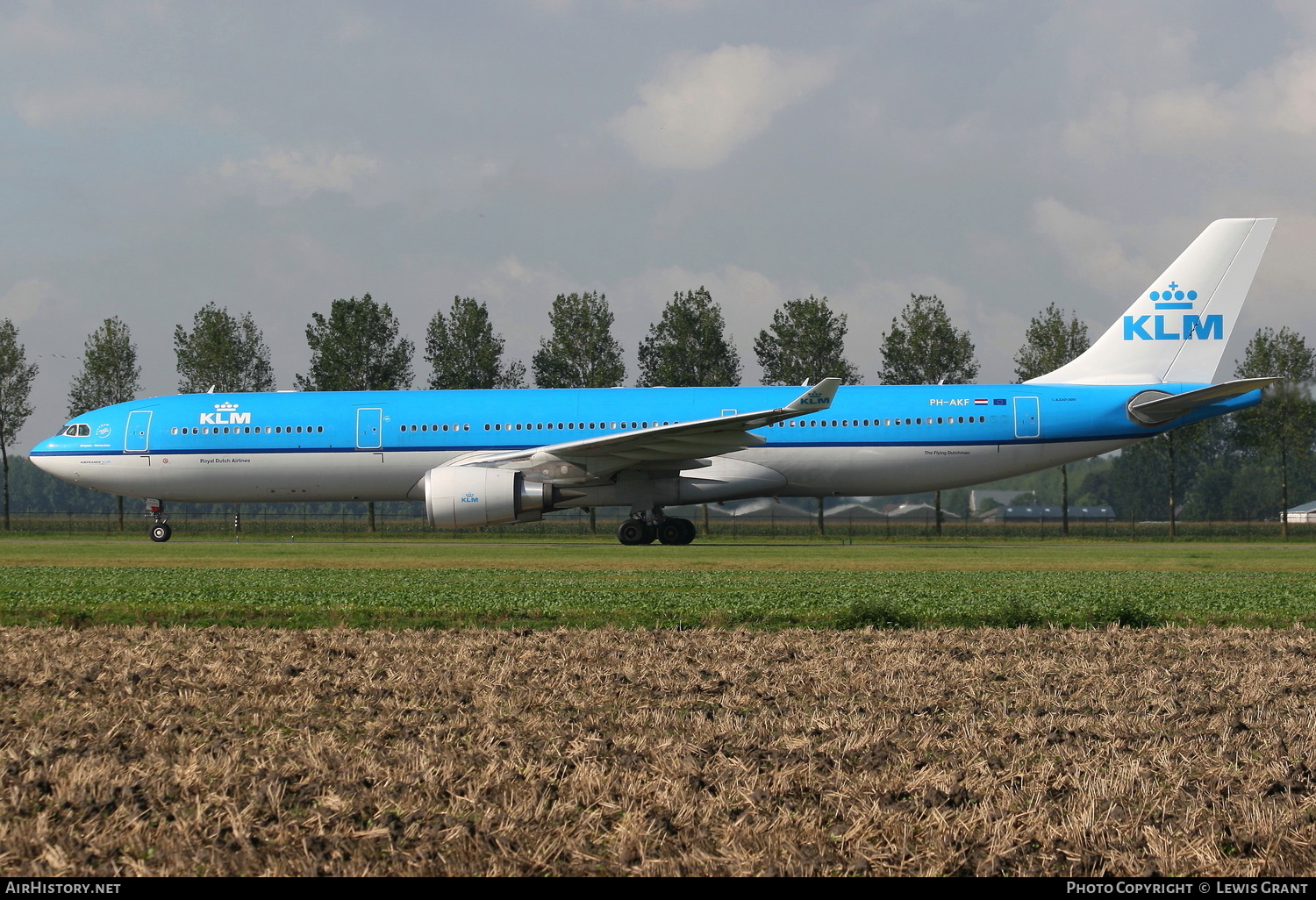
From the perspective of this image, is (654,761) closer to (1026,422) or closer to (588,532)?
(1026,422)

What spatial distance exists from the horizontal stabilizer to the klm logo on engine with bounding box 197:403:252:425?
20211 mm

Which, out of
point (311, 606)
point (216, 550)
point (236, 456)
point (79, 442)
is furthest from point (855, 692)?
point (79, 442)

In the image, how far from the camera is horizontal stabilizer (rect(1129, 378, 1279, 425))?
23406mm

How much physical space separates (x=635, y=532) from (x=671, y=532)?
Result: 2.75ft

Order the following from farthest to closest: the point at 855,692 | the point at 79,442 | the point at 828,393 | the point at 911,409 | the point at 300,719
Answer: the point at 79,442
the point at 911,409
the point at 828,393
the point at 855,692
the point at 300,719

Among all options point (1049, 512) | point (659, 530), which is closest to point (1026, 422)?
point (659, 530)

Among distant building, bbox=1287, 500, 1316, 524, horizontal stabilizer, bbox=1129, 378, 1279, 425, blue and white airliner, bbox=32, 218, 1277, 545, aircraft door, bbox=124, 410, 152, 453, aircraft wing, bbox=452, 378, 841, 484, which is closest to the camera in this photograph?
aircraft wing, bbox=452, 378, 841, 484

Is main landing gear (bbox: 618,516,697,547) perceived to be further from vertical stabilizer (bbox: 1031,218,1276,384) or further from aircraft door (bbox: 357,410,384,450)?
vertical stabilizer (bbox: 1031,218,1276,384)

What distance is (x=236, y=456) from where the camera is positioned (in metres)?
25.7

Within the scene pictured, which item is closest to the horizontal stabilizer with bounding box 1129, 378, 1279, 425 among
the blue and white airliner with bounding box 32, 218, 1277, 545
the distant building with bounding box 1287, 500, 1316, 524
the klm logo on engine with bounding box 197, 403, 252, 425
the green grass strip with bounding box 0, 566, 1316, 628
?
the blue and white airliner with bounding box 32, 218, 1277, 545

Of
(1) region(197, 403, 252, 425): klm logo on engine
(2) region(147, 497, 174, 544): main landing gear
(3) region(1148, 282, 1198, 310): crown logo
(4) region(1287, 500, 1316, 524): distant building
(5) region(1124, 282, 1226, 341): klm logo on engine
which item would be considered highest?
(3) region(1148, 282, 1198, 310): crown logo

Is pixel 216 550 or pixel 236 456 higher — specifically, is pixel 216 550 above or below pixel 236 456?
below
